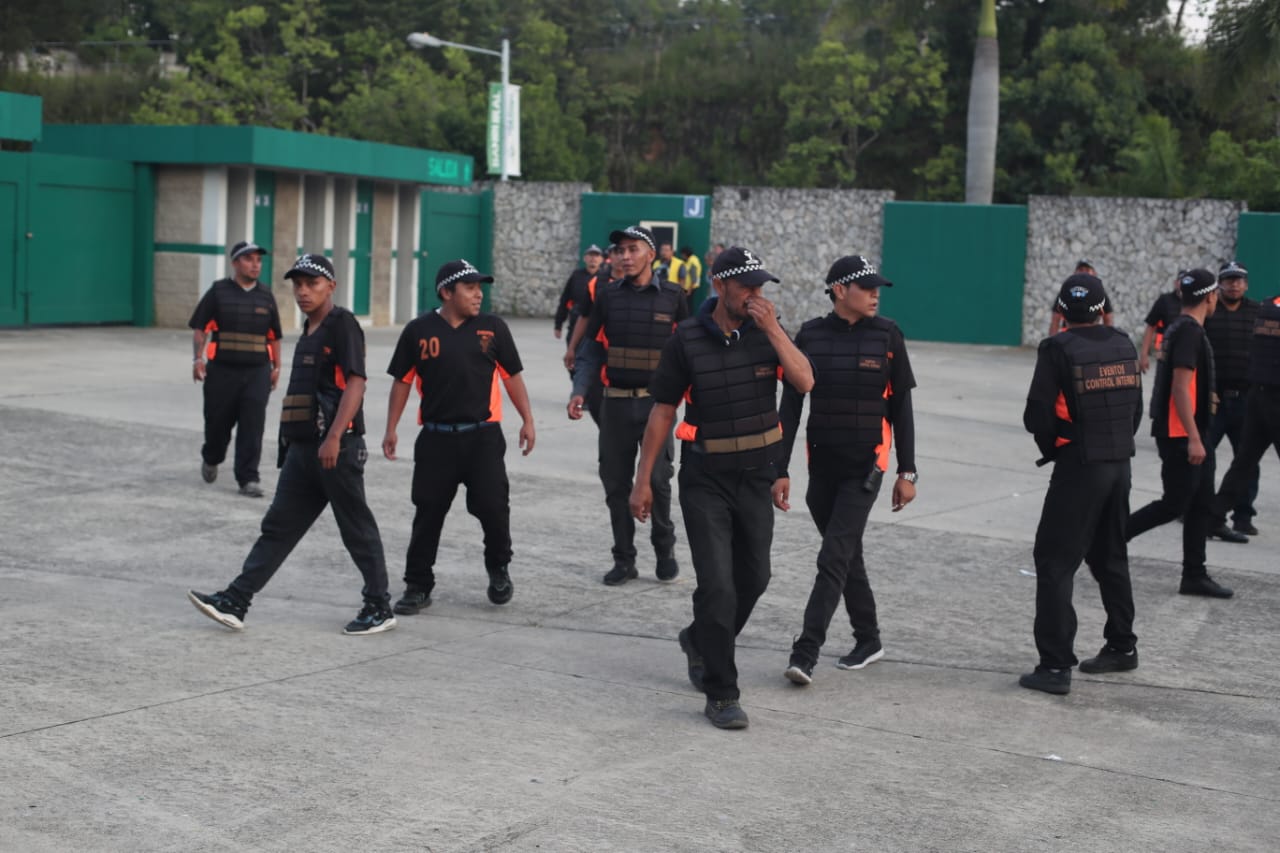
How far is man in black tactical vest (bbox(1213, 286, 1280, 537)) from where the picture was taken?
1002cm

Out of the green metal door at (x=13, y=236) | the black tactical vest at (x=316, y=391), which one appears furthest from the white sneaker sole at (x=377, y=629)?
the green metal door at (x=13, y=236)

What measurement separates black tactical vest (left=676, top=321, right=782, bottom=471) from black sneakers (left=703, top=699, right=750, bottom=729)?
2.97ft

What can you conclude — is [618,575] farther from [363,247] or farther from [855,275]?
[363,247]

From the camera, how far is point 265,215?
2608 cm

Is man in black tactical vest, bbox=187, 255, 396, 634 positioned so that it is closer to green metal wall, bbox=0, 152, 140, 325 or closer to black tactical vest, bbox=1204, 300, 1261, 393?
black tactical vest, bbox=1204, 300, 1261, 393

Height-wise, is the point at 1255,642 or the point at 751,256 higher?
the point at 751,256

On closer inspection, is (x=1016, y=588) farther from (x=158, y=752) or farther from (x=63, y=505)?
(x=63, y=505)

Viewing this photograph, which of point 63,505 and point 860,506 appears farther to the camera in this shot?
point 63,505

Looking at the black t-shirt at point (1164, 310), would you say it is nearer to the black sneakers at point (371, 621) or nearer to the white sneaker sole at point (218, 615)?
the black sneakers at point (371, 621)

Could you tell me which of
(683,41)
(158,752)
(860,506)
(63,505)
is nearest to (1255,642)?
(860,506)

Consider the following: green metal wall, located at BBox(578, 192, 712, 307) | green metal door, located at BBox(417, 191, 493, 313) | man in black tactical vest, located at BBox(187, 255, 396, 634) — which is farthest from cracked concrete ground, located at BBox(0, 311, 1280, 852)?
green metal wall, located at BBox(578, 192, 712, 307)

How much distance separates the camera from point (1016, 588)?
30.1 ft

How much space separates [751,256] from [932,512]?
5.62 meters

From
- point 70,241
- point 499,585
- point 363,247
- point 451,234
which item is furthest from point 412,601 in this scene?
point 451,234
